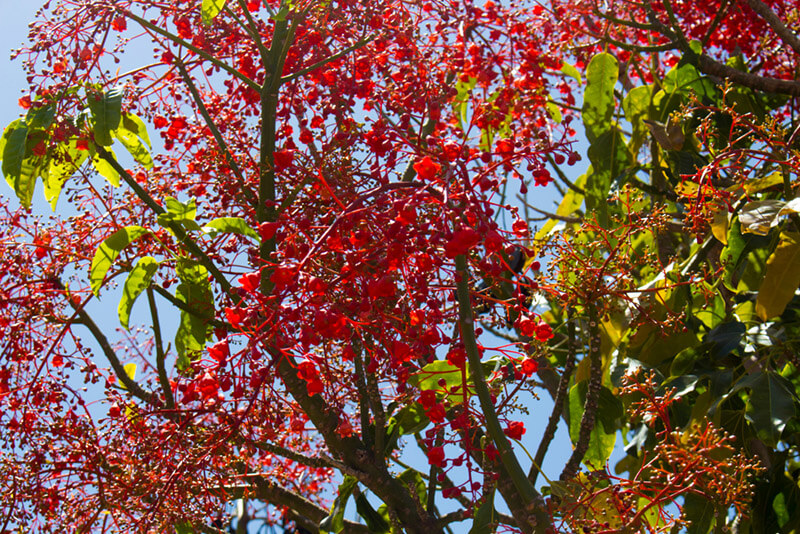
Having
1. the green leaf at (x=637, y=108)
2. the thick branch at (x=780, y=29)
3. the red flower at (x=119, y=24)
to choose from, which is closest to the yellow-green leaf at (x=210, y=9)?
the red flower at (x=119, y=24)

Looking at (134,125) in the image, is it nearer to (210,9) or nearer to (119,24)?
(119,24)

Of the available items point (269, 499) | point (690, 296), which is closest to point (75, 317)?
point (269, 499)

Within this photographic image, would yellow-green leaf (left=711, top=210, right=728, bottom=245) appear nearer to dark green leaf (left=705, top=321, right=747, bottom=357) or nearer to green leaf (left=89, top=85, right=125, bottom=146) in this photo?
dark green leaf (left=705, top=321, right=747, bottom=357)

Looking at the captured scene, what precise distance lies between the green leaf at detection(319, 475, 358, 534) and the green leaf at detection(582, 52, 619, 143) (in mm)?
1161

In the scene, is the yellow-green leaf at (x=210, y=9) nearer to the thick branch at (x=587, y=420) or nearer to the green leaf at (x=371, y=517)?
the thick branch at (x=587, y=420)

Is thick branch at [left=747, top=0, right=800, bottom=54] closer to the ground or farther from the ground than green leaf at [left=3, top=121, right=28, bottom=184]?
farther from the ground

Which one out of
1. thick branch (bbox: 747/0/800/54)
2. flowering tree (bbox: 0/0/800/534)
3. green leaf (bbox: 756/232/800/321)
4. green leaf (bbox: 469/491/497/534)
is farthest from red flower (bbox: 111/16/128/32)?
thick branch (bbox: 747/0/800/54)

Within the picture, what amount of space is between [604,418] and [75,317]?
133 cm

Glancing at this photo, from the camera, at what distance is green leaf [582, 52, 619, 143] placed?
2254mm

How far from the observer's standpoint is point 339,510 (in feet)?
6.33

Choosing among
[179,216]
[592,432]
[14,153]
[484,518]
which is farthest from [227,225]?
[592,432]

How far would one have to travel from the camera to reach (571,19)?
2947 mm

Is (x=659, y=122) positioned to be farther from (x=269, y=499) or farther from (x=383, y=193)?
(x=269, y=499)

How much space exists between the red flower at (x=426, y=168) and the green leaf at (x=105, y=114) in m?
0.70
